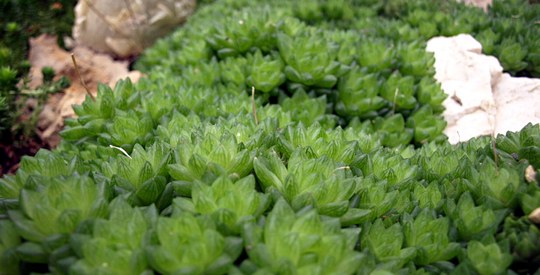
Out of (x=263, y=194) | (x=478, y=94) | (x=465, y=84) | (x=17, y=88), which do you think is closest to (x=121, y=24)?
(x=17, y=88)

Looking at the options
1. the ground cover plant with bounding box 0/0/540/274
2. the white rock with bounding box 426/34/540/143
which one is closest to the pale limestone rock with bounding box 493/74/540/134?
the white rock with bounding box 426/34/540/143

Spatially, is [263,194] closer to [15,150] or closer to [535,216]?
[535,216]

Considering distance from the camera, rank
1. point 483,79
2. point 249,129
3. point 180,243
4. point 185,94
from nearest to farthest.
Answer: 1. point 180,243
2. point 249,129
3. point 185,94
4. point 483,79

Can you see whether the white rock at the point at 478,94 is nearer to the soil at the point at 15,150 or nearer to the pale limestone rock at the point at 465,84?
the pale limestone rock at the point at 465,84

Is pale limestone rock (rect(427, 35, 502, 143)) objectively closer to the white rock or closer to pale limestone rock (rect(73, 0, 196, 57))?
the white rock

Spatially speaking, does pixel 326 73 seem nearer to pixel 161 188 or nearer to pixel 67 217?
pixel 161 188

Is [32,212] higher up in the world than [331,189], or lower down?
higher up

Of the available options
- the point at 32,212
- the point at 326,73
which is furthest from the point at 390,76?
the point at 32,212
